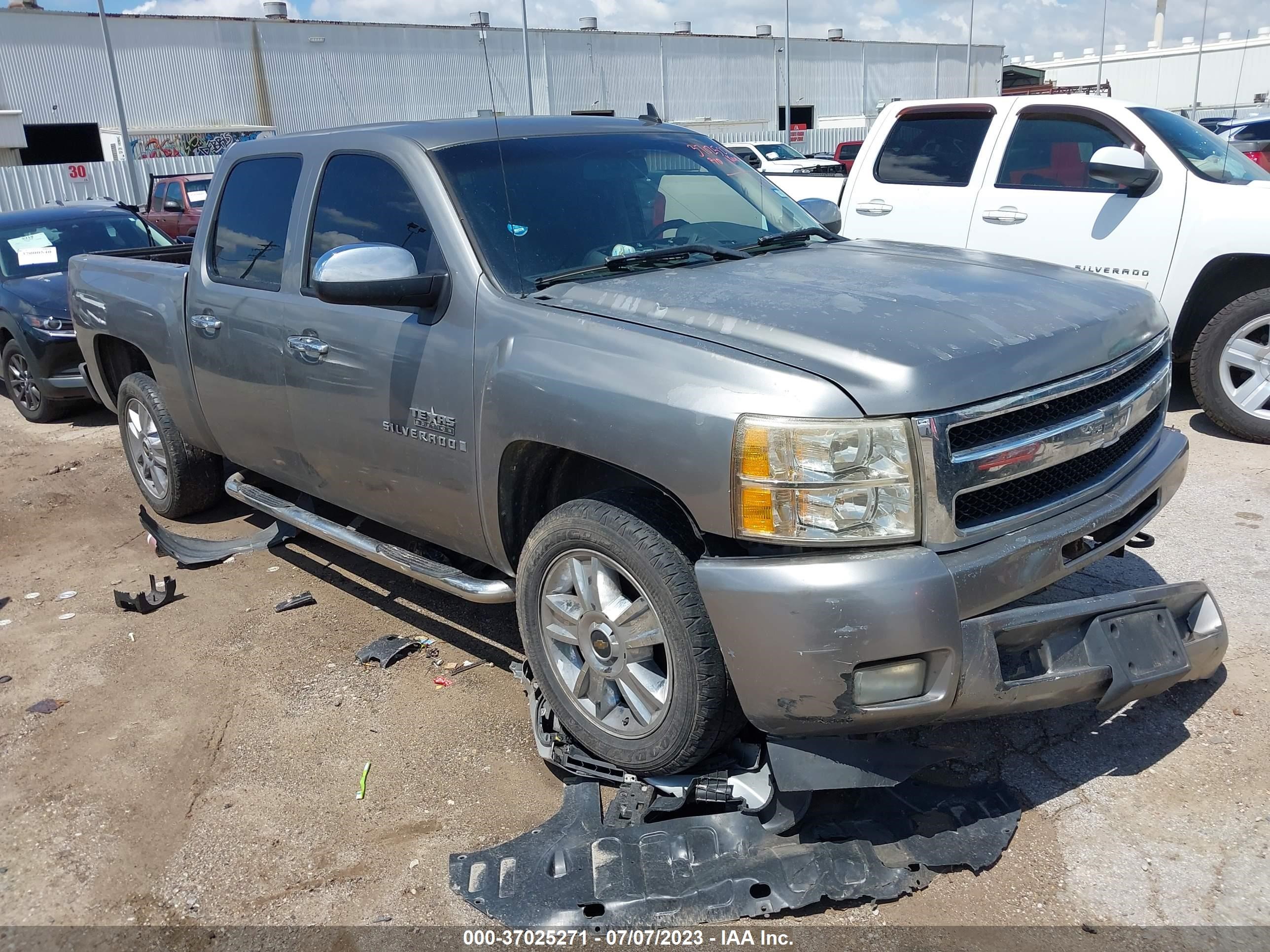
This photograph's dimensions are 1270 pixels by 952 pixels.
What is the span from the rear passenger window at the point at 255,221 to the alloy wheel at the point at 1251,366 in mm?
5202

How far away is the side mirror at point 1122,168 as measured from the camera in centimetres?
614

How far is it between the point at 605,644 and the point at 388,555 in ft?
3.94

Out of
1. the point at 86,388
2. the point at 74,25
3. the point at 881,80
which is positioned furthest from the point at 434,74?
the point at 86,388

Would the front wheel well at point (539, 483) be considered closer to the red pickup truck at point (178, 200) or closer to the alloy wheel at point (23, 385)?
the alloy wheel at point (23, 385)

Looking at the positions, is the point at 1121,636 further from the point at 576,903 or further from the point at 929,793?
the point at 576,903

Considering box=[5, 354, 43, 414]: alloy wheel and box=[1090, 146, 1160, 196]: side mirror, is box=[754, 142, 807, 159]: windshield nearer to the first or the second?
box=[5, 354, 43, 414]: alloy wheel

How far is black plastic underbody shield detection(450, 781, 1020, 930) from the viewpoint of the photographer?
2.70 metres

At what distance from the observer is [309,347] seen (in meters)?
3.98

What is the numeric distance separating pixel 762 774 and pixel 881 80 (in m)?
55.3

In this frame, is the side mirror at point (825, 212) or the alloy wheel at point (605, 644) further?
the side mirror at point (825, 212)

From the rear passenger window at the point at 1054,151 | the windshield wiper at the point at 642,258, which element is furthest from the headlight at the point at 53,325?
the rear passenger window at the point at 1054,151

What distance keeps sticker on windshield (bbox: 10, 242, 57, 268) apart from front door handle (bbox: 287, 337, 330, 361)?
21.8 ft

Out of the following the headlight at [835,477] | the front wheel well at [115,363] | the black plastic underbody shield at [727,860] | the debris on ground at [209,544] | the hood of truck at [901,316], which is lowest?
the debris on ground at [209,544]

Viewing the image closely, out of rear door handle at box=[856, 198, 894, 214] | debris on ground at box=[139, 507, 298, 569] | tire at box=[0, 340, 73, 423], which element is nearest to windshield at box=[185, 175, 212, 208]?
tire at box=[0, 340, 73, 423]
